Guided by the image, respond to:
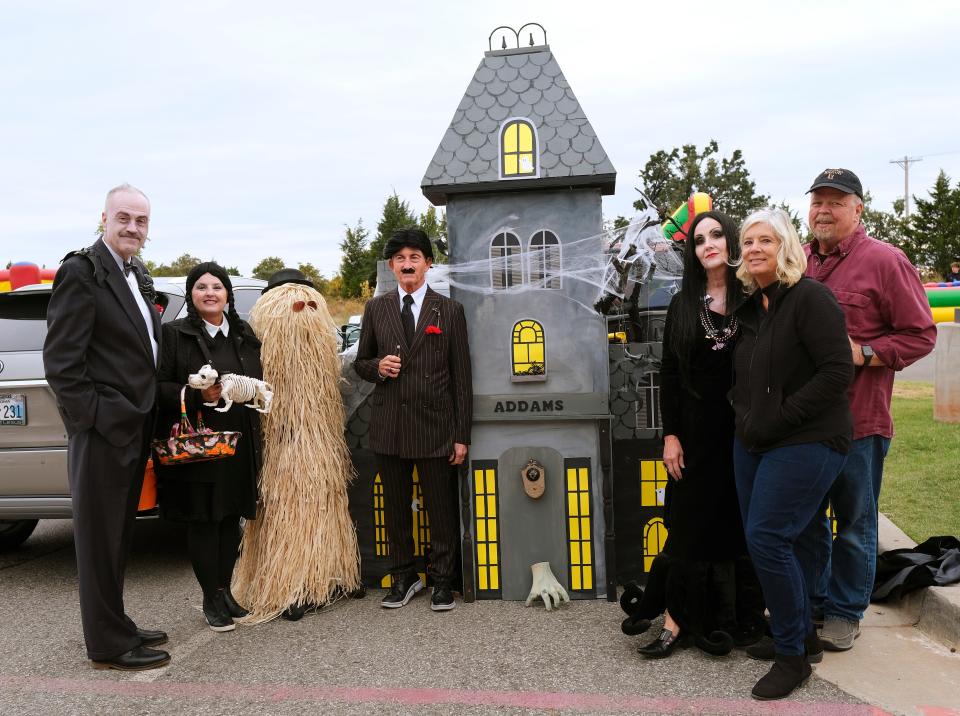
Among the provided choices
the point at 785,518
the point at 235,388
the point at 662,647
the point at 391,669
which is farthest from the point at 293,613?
the point at 785,518

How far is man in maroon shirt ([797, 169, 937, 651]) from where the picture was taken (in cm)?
331

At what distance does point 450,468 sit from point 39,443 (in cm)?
247

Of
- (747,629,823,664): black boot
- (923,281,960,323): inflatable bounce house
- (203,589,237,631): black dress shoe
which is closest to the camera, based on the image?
(747,629,823,664): black boot

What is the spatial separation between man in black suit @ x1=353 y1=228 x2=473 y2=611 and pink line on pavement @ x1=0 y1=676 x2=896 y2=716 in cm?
94

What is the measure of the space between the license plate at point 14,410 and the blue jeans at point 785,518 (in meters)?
4.05

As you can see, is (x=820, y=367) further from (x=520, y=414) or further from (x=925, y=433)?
(x=925, y=433)

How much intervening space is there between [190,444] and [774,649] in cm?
275

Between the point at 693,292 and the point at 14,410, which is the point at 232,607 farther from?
the point at 693,292

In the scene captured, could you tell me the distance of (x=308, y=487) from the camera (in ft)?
13.3

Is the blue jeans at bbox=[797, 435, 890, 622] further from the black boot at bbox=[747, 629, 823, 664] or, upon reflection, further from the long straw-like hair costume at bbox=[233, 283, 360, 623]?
the long straw-like hair costume at bbox=[233, 283, 360, 623]

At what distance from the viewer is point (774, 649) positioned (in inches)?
131

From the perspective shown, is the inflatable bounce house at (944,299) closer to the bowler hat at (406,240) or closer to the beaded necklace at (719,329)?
the beaded necklace at (719,329)

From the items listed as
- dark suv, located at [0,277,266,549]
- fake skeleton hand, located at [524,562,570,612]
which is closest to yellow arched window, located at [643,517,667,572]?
fake skeleton hand, located at [524,562,570,612]

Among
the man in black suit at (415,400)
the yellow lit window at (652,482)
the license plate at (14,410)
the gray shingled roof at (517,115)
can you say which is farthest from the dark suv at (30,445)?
the yellow lit window at (652,482)
